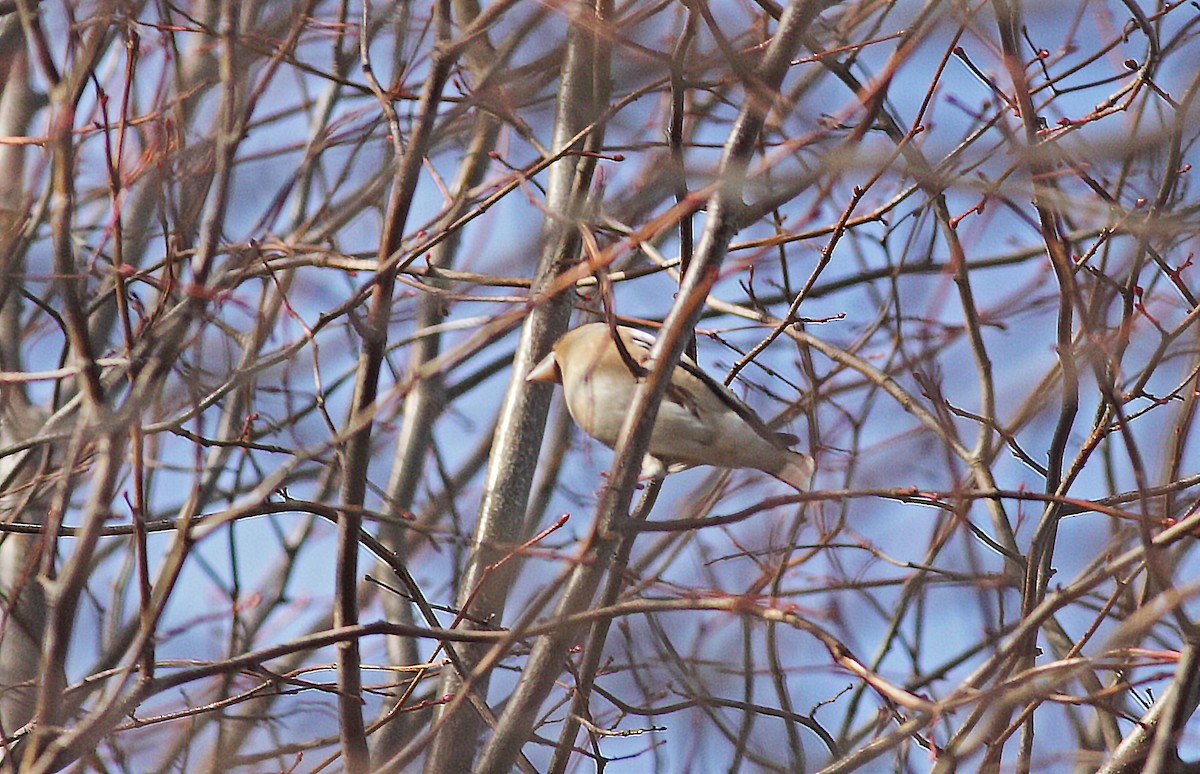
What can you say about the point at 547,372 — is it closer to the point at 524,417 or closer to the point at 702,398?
the point at 524,417

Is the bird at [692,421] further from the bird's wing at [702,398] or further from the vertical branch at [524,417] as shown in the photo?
the vertical branch at [524,417]

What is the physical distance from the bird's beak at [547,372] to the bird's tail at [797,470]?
0.73m

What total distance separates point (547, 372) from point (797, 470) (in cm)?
82

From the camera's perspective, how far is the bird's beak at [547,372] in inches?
146

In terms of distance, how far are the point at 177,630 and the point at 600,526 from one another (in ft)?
4.58

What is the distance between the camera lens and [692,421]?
10.7 ft

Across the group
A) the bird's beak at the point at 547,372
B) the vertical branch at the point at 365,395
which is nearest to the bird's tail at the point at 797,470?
the bird's beak at the point at 547,372

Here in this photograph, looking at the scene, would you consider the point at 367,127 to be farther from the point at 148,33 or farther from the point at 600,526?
the point at 600,526

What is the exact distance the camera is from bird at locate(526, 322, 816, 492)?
3256 mm

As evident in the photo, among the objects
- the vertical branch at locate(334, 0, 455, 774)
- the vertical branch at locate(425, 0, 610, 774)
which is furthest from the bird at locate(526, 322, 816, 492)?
the vertical branch at locate(334, 0, 455, 774)

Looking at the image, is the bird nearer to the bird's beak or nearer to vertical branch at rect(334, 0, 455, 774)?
the bird's beak

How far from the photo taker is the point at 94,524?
1.89 m

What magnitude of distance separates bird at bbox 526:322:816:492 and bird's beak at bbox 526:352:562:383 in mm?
309

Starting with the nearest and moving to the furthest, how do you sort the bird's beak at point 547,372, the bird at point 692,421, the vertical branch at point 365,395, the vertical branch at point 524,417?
the vertical branch at point 365,395, the vertical branch at point 524,417, the bird at point 692,421, the bird's beak at point 547,372
